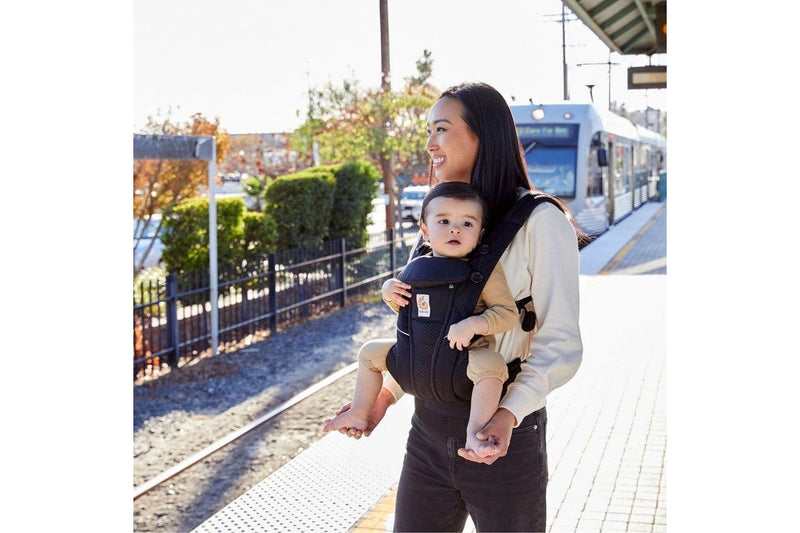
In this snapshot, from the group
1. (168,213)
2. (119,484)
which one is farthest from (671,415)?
(168,213)

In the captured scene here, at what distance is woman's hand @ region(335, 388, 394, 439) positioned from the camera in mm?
2920

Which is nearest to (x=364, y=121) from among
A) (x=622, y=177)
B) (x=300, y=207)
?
(x=622, y=177)

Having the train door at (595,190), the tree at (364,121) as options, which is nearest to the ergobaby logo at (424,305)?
the train door at (595,190)

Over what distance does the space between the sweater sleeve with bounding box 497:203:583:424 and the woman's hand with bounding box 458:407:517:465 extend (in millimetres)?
27

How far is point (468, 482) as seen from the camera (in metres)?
2.74

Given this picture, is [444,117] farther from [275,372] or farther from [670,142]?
[275,372]

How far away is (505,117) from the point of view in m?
2.77

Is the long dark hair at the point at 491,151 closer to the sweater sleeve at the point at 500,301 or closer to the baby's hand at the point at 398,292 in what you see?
the sweater sleeve at the point at 500,301

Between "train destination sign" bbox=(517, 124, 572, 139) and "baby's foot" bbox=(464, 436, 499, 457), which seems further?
"train destination sign" bbox=(517, 124, 572, 139)

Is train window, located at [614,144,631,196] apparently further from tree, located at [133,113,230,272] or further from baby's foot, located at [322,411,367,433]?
baby's foot, located at [322,411,367,433]

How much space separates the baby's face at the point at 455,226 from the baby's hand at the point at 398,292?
138 millimetres

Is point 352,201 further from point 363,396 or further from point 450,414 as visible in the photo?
point 450,414

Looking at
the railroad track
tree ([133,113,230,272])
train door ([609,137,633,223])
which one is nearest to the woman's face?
the railroad track

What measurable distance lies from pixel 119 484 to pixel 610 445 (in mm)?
3918
